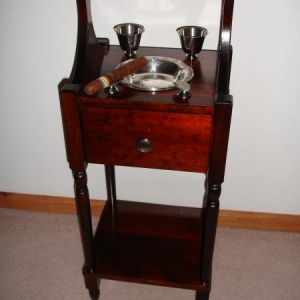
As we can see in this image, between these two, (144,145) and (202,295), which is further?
(202,295)

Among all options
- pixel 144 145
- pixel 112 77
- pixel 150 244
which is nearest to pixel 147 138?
pixel 144 145

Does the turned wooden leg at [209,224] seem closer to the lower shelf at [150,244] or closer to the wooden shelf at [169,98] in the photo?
the lower shelf at [150,244]

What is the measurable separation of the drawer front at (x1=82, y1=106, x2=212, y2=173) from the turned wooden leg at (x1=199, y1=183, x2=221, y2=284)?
0.07 m

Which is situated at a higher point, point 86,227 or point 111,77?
point 111,77

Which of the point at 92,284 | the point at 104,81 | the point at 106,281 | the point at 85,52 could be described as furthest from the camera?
the point at 106,281

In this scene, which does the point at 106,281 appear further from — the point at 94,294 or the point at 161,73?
the point at 161,73

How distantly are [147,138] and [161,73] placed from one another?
206mm

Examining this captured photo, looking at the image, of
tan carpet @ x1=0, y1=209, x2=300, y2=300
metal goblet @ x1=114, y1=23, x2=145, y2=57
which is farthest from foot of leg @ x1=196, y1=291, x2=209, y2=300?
metal goblet @ x1=114, y1=23, x2=145, y2=57

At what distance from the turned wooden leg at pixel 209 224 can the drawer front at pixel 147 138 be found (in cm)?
7

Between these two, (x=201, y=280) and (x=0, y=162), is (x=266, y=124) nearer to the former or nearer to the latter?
(x=201, y=280)

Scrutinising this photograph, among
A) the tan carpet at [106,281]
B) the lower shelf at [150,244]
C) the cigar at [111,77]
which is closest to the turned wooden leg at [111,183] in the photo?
the lower shelf at [150,244]

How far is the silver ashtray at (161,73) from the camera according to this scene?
91cm

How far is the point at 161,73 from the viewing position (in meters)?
0.97

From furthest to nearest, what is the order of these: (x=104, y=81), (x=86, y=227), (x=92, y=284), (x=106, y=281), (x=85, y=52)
Result: (x=106, y=281)
(x=92, y=284)
(x=86, y=227)
(x=85, y=52)
(x=104, y=81)
